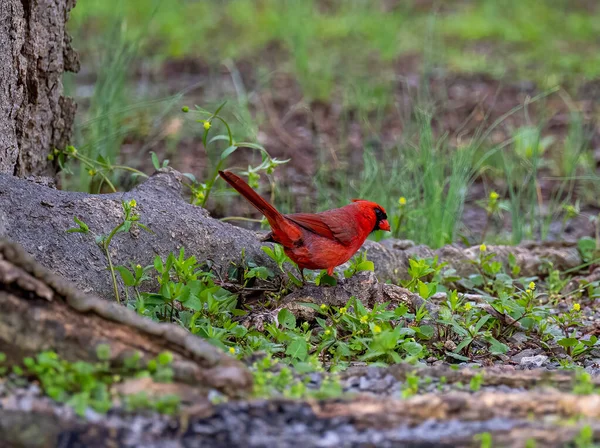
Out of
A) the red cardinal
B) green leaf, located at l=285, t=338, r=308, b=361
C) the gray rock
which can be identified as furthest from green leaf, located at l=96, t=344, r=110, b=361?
the gray rock

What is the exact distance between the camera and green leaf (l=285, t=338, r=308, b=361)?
3029mm

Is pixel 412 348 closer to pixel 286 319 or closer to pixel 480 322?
pixel 480 322

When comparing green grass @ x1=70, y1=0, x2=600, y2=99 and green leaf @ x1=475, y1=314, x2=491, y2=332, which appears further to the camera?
green grass @ x1=70, y1=0, x2=600, y2=99

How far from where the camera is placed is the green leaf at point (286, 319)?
3336mm

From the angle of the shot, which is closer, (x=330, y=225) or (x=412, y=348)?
(x=412, y=348)

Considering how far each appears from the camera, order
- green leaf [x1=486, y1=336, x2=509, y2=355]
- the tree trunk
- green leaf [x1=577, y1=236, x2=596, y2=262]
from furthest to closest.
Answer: green leaf [x1=577, y1=236, x2=596, y2=262]
the tree trunk
green leaf [x1=486, y1=336, x2=509, y2=355]

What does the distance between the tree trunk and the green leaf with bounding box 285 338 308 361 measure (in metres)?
1.52

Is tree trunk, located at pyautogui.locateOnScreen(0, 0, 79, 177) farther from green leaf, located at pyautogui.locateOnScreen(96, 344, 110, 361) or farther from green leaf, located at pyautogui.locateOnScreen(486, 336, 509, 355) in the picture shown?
green leaf, located at pyautogui.locateOnScreen(486, 336, 509, 355)

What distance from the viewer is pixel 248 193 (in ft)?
11.2

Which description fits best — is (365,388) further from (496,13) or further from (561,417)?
(496,13)

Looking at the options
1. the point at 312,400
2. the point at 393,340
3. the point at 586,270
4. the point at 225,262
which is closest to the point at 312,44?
the point at 586,270

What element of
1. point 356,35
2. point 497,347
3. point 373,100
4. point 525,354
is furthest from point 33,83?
point 356,35

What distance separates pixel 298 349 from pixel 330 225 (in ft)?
2.41

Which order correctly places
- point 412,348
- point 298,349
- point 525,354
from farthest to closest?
point 525,354
point 412,348
point 298,349
